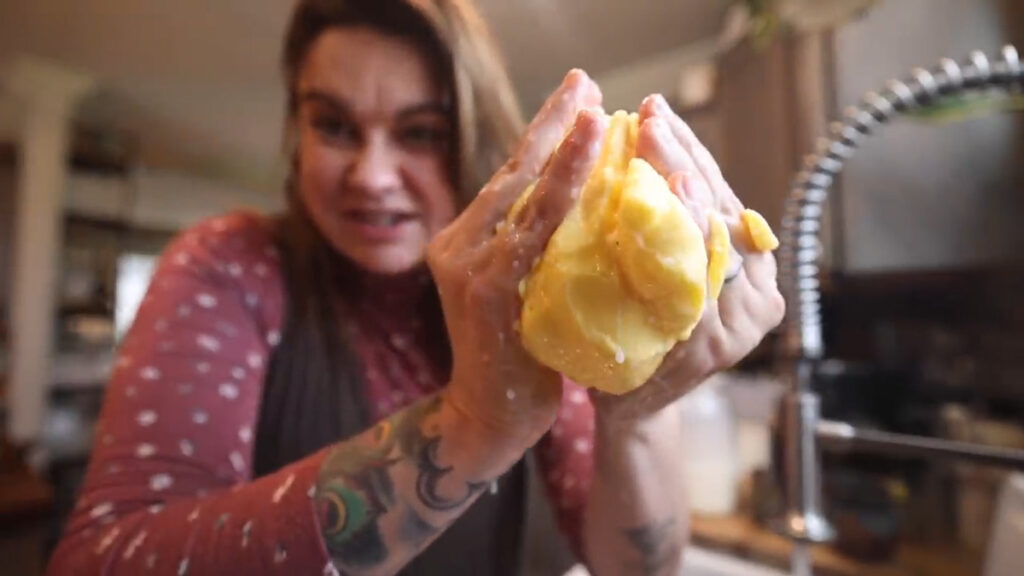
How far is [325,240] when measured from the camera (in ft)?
1.41

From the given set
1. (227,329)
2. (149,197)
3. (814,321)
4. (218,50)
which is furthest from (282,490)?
(149,197)

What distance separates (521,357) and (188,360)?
0.21 metres

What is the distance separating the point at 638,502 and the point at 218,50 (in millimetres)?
1747

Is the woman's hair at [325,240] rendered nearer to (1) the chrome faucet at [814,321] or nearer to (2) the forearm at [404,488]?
(2) the forearm at [404,488]

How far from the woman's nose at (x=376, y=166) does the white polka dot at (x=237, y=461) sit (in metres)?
0.16

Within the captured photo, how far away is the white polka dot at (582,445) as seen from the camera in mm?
372

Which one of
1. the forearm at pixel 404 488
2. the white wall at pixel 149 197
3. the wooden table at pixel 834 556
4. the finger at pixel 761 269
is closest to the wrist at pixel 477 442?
the forearm at pixel 404 488

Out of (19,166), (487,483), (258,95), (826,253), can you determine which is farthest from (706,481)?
(19,166)

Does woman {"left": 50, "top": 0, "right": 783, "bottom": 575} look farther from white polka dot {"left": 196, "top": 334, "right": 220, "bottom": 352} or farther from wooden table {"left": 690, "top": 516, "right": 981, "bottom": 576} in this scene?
wooden table {"left": 690, "top": 516, "right": 981, "bottom": 576}

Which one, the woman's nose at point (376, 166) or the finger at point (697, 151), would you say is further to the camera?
the woman's nose at point (376, 166)

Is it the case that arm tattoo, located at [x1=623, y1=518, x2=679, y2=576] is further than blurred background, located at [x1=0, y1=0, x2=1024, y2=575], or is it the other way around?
blurred background, located at [x1=0, y1=0, x2=1024, y2=575]

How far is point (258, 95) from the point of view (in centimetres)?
165

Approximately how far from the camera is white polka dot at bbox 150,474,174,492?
295mm

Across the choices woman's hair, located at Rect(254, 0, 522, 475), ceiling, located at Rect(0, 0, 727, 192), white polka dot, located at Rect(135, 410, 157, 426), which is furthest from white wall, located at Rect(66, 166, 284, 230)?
white polka dot, located at Rect(135, 410, 157, 426)
